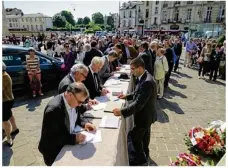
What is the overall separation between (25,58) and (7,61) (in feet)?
1.90

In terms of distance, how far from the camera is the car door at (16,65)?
6566mm

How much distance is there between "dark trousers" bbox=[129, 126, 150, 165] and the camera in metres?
3.38

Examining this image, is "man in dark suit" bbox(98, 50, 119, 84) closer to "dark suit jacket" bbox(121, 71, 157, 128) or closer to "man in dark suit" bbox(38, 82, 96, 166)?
"dark suit jacket" bbox(121, 71, 157, 128)

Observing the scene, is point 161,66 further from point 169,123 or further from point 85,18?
point 85,18

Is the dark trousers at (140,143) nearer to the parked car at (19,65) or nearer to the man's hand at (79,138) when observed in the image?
the man's hand at (79,138)

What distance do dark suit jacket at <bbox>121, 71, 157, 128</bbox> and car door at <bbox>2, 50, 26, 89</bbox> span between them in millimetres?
4867

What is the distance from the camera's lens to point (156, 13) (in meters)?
62.6

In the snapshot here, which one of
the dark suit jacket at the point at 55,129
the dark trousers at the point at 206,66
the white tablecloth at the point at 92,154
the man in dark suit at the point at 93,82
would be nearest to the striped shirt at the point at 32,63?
the man in dark suit at the point at 93,82

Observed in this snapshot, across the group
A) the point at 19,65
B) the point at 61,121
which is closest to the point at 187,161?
the point at 61,121

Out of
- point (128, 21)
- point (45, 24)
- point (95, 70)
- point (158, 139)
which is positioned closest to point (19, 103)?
point (95, 70)

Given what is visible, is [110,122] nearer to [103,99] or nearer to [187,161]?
[103,99]

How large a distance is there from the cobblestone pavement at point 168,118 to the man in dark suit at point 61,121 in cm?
151

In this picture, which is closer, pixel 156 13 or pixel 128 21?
pixel 156 13

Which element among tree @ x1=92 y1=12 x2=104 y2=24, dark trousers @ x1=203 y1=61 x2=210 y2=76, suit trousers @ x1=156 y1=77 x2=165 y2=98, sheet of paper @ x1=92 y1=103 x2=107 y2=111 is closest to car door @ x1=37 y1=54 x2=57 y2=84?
suit trousers @ x1=156 y1=77 x2=165 y2=98
